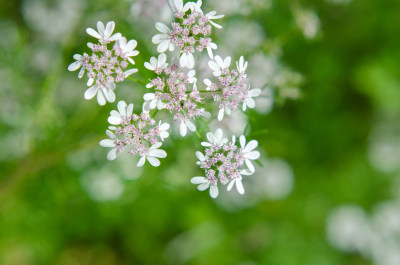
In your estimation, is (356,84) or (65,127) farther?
(356,84)

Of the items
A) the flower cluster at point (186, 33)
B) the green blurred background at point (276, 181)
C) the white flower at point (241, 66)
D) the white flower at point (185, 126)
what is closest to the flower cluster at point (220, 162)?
the white flower at point (185, 126)

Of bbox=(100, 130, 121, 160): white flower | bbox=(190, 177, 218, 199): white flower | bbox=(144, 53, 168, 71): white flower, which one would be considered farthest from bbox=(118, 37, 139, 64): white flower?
bbox=(190, 177, 218, 199): white flower

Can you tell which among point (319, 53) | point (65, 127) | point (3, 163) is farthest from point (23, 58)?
point (319, 53)

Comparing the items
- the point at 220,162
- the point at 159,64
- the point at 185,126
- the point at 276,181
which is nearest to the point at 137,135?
the point at 185,126

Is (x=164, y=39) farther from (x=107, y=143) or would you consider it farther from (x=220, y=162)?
(x=220, y=162)

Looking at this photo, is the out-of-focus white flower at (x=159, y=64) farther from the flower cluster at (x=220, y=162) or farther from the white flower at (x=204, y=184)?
the white flower at (x=204, y=184)

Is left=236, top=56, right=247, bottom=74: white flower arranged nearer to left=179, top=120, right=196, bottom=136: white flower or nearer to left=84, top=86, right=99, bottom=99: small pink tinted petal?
left=179, top=120, right=196, bottom=136: white flower

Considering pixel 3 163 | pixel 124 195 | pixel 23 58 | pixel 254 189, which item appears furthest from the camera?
pixel 254 189

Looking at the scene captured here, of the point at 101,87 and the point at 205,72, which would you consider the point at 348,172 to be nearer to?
the point at 205,72

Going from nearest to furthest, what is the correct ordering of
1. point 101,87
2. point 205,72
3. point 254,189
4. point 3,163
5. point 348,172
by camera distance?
point 101,87, point 205,72, point 3,163, point 254,189, point 348,172
